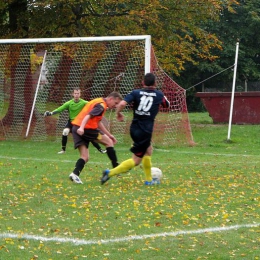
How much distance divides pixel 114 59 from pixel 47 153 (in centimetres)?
495

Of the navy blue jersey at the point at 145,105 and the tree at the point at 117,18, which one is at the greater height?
the tree at the point at 117,18

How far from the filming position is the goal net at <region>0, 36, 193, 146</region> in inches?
805

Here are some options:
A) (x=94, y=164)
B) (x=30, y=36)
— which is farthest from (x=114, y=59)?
(x=94, y=164)

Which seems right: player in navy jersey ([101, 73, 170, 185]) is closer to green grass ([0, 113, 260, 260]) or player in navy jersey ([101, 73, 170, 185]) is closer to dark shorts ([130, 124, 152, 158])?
dark shorts ([130, 124, 152, 158])

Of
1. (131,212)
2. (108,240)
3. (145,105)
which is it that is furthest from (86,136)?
(108,240)

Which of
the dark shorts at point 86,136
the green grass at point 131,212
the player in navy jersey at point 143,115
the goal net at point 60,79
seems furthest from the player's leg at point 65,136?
the player in navy jersey at point 143,115

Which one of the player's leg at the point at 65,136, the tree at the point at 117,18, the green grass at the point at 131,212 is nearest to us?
the green grass at the point at 131,212

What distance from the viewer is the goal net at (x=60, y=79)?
2045 centimetres

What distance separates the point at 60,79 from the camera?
22.2 m

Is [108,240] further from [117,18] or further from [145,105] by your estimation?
[117,18]

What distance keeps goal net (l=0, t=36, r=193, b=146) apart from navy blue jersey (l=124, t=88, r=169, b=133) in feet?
30.2

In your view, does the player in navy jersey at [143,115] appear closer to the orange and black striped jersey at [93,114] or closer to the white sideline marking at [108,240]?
the orange and black striped jersey at [93,114]

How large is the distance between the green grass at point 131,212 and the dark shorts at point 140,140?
0.58 metres

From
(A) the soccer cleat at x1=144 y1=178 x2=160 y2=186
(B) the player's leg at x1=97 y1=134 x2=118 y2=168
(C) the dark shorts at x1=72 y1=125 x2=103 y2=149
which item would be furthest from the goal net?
(A) the soccer cleat at x1=144 y1=178 x2=160 y2=186
